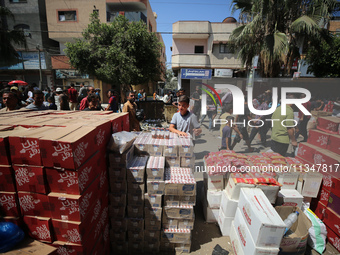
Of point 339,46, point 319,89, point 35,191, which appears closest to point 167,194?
point 35,191

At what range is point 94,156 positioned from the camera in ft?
6.66

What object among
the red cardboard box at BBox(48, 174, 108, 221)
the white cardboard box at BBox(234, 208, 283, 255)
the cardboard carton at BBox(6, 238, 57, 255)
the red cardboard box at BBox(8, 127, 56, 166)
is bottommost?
the white cardboard box at BBox(234, 208, 283, 255)

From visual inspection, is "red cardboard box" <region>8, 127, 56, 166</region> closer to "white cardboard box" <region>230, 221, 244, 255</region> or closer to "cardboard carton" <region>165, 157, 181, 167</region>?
"cardboard carton" <region>165, 157, 181, 167</region>

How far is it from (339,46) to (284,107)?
12785mm

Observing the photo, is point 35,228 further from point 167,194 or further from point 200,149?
point 200,149

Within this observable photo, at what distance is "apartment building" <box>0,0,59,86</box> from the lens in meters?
19.9

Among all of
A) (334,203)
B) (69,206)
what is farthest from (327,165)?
(69,206)

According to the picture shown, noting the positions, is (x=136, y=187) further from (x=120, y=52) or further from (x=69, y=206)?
(x=120, y=52)

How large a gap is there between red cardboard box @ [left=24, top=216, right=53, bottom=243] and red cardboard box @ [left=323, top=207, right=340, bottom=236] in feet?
13.3

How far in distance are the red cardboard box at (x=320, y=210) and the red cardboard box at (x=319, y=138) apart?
111 centimetres

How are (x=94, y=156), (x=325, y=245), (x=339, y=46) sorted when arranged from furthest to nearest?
(x=339, y=46) → (x=325, y=245) → (x=94, y=156)

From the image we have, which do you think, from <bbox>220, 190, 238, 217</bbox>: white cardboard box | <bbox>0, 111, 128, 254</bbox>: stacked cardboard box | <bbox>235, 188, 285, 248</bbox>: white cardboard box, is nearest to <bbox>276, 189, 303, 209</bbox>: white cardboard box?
<bbox>235, 188, 285, 248</bbox>: white cardboard box

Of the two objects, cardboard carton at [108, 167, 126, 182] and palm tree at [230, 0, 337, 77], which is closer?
cardboard carton at [108, 167, 126, 182]

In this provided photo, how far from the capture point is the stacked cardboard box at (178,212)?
2.43 m
